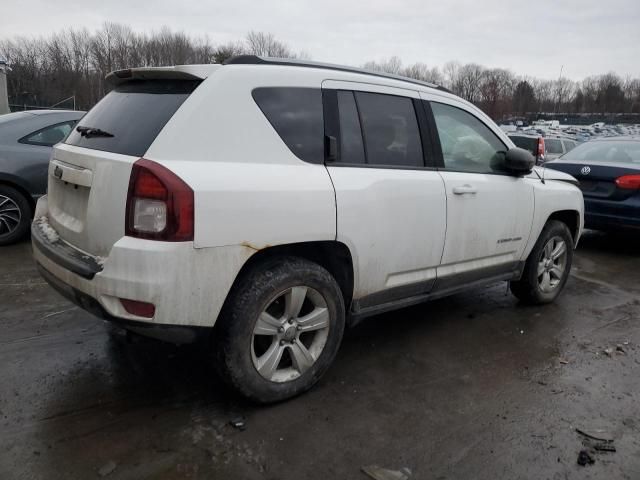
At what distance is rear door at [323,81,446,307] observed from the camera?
2963 millimetres

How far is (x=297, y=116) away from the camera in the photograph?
286 centimetres

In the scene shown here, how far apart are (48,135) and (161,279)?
486cm

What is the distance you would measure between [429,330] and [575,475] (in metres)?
1.77

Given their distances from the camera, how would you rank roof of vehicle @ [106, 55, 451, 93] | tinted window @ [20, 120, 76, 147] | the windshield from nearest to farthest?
roof of vehicle @ [106, 55, 451, 93]
tinted window @ [20, 120, 76, 147]
the windshield

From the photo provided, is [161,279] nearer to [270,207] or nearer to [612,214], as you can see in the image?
[270,207]

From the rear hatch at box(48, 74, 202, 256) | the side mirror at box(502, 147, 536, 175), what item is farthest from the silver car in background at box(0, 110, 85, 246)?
the side mirror at box(502, 147, 536, 175)

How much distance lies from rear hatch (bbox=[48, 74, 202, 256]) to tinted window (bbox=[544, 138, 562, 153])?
15321 millimetres

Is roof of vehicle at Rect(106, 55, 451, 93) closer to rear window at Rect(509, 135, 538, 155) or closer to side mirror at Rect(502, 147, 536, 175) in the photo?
side mirror at Rect(502, 147, 536, 175)

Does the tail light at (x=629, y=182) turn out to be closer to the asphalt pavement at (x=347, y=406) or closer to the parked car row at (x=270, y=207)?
the asphalt pavement at (x=347, y=406)

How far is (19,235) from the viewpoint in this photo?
19.3ft

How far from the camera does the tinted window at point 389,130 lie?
319 cm

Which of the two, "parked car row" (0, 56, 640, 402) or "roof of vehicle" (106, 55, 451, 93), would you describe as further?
"roof of vehicle" (106, 55, 451, 93)

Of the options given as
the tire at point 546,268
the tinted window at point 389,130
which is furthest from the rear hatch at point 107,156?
the tire at point 546,268

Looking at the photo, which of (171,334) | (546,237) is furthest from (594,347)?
(171,334)
